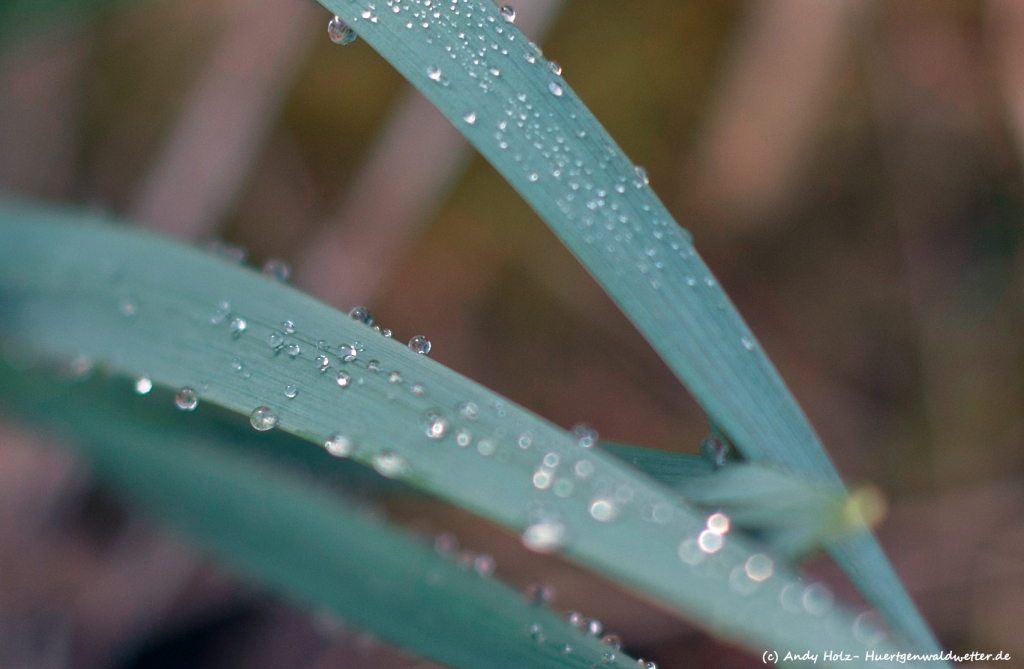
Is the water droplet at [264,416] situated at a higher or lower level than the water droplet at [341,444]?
higher

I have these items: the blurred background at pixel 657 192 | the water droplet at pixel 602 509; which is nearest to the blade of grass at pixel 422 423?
the water droplet at pixel 602 509

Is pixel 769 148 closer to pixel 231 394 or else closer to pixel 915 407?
pixel 915 407

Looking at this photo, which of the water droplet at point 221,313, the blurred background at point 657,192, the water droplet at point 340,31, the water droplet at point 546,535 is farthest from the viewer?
the blurred background at point 657,192

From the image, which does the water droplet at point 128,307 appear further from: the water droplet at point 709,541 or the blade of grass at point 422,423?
the water droplet at point 709,541

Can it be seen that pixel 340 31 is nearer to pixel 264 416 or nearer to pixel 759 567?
pixel 264 416

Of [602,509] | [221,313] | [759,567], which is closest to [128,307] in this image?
[221,313]

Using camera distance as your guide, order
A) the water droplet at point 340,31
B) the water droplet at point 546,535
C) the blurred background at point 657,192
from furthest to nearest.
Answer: the blurred background at point 657,192, the water droplet at point 340,31, the water droplet at point 546,535
